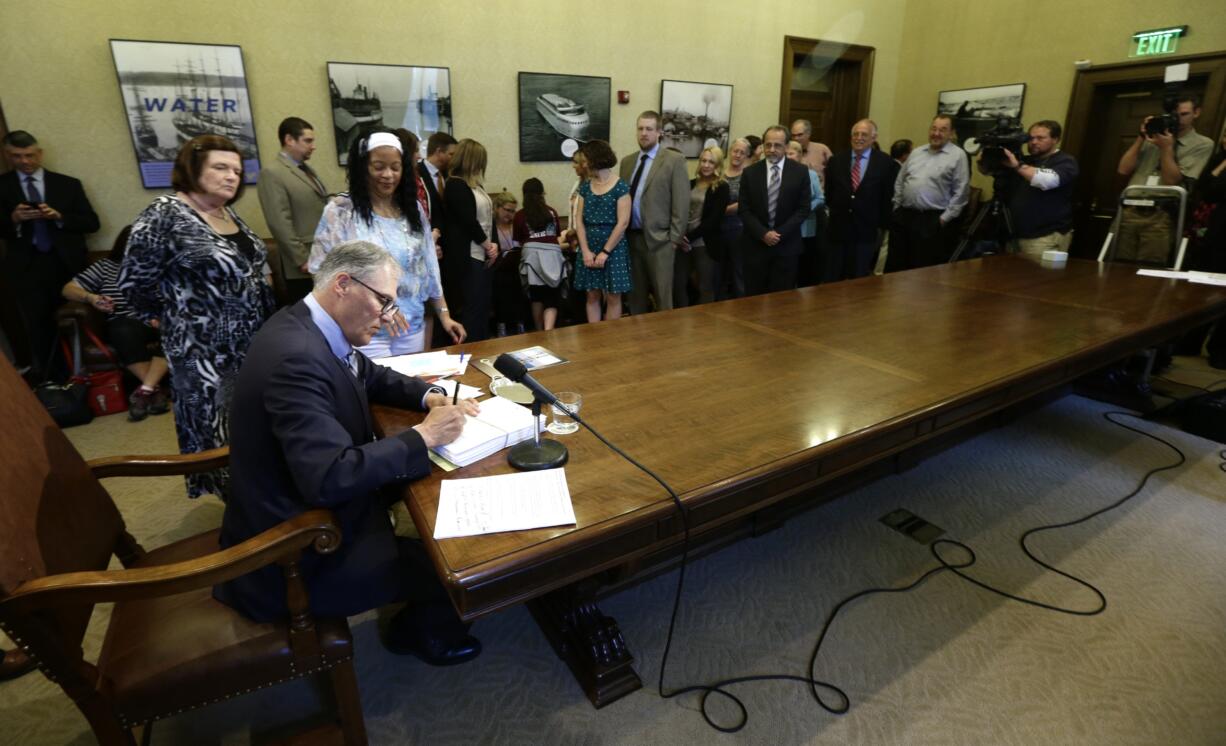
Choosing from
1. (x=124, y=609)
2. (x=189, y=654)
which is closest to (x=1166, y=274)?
(x=189, y=654)

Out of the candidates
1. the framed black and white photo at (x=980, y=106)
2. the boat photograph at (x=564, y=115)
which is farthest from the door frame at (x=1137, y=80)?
the boat photograph at (x=564, y=115)

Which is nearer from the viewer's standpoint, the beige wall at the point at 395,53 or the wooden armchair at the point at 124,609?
the wooden armchair at the point at 124,609

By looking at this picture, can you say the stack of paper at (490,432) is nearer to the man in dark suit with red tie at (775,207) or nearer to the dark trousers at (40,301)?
the man in dark suit with red tie at (775,207)

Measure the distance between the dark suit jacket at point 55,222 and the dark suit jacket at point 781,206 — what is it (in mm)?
4278

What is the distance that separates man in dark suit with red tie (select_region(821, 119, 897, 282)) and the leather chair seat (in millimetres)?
4763

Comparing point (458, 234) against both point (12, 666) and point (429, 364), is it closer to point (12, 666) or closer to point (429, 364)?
point (429, 364)

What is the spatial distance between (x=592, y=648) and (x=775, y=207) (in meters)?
3.40

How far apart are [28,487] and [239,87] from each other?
3.91 m

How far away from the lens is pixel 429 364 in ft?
A: 6.32

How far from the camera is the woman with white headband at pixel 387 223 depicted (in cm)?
213

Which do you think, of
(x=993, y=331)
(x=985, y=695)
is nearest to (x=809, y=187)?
(x=993, y=331)

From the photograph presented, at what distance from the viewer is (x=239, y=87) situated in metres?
4.09

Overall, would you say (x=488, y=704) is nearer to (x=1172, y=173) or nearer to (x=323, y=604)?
(x=323, y=604)

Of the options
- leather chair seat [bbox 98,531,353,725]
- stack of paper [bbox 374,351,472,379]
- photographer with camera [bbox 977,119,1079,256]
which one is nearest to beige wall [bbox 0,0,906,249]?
photographer with camera [bbox 977,119,1079,256]
